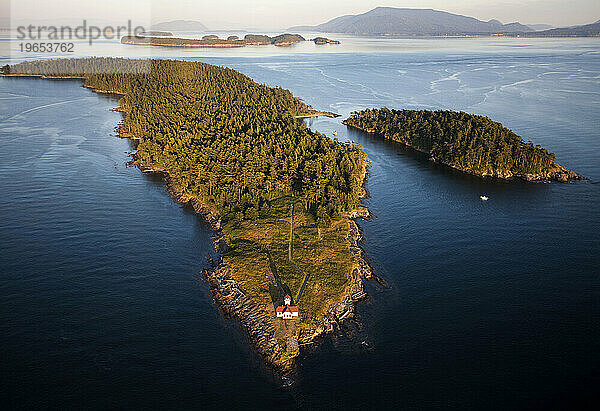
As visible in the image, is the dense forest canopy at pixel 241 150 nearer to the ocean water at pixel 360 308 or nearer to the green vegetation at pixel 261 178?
the green vegetation at pixel 261 178

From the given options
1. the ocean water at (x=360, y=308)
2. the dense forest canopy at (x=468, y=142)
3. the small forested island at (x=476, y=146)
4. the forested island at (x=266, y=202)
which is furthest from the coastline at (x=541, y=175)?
the forested island at (x=266, y=202)

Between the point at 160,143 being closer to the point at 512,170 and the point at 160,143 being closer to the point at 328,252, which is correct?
the point at 328,252

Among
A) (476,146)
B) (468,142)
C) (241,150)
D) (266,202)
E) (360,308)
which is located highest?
(468,142)

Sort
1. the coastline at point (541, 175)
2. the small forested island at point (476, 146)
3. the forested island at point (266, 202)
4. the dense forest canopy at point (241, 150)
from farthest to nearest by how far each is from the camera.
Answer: the small forested island at point (476, 146)
the coastline at point (541, 175)
the dense forest canopy at point (241, 150)
the forested island at point (266, 202)

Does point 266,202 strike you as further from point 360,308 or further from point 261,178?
point 360,308

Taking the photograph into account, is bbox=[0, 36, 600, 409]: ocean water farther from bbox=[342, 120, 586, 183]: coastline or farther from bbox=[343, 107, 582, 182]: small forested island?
bbox=[343, 107, 582, 182]: small forested island

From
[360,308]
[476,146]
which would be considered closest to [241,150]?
[360,308]
